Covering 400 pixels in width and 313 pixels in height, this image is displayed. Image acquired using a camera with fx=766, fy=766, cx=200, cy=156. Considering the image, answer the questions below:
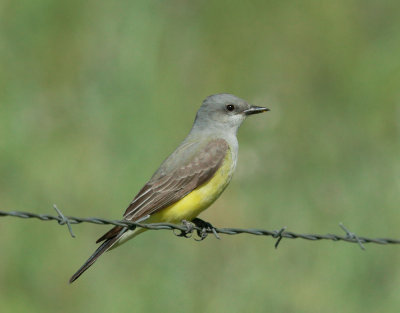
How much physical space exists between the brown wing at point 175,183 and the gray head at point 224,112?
603 mm

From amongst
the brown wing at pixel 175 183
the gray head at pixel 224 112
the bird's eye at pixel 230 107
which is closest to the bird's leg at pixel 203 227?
the brown wing at pixel 175 183

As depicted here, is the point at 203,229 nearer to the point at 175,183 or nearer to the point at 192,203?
the point at 192,203

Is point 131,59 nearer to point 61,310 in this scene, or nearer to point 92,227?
point 92,227

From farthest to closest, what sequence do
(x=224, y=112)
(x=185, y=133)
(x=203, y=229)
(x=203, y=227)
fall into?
1. (x=185, y=133)
2. (x=224, y=112)
3. (x=203, y=227)
4. (x=203, y=229)

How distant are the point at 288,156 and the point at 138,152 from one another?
6.98 feet

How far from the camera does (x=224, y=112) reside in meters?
6.93

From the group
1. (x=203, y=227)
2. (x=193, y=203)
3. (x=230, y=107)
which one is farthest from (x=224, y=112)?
(x=193, y=203)

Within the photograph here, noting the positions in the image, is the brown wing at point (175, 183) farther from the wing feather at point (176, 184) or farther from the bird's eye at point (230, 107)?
the bird's eye at point (230, 107)

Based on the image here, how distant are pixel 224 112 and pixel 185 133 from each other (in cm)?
217

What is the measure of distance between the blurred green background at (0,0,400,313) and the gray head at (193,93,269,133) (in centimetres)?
98

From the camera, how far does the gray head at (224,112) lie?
6.86m

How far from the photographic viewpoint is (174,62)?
375 inches

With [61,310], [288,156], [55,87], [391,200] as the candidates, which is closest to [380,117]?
[288,156]

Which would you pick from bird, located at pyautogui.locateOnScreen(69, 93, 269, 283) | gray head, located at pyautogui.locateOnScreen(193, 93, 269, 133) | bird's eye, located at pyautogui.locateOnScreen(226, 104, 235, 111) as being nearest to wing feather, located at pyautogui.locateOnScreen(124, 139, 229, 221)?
bird, located at pyautogui.locateOnScreen(69, 93, 269, 283)
